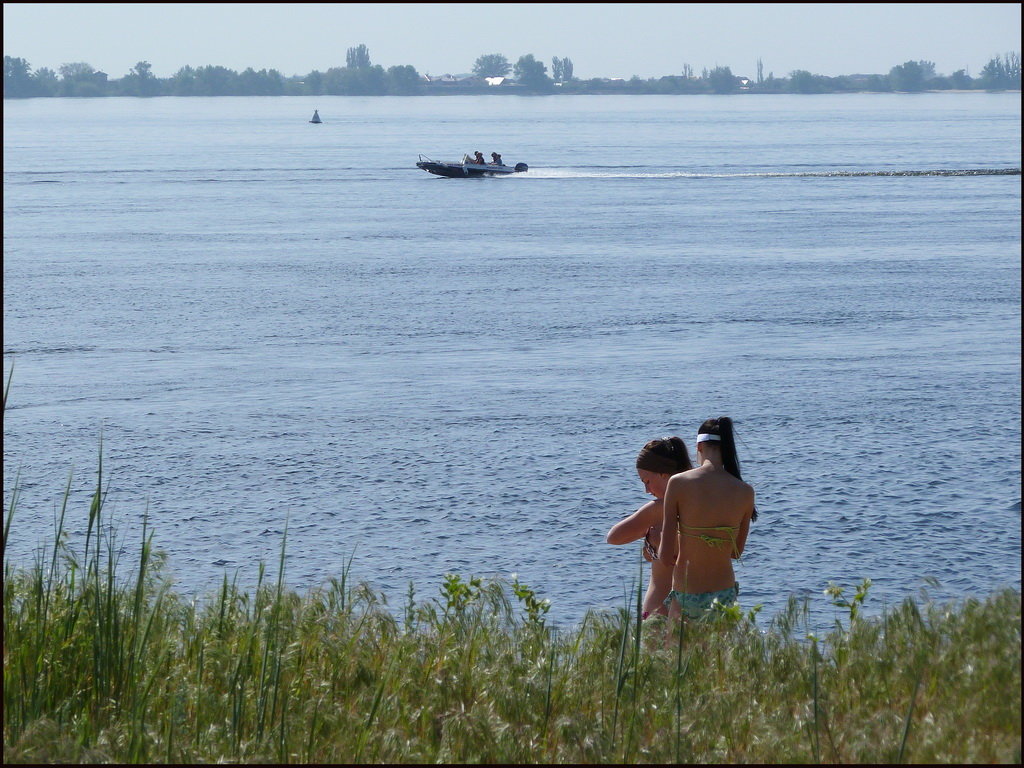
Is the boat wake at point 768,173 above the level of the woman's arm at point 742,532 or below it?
below

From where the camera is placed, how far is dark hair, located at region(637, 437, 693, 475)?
286 inches

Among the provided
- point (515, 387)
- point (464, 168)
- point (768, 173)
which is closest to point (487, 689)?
point (515, 387)

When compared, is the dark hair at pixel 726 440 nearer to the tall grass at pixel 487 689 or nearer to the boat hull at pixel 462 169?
the tall grass at pixel 487 689

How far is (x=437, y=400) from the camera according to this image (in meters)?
20.6

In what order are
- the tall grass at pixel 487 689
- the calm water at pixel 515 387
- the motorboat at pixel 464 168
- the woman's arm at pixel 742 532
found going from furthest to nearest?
1. the motorboat at pixel 464 168
2. the calm water at pixel 515 387
3. the woman's arm at pixel 742 532
4. the tall grass at pixel 487 689

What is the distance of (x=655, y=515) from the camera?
7469 mm

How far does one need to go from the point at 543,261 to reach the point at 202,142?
3725 inches

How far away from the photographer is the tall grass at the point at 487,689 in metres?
4.44

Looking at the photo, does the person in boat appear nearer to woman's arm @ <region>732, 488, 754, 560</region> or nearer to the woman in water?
woman's arm @ <region>732, 488, 754, 560</region>

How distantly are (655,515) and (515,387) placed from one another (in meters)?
14.0

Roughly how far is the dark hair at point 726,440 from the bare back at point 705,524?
0.10 metres

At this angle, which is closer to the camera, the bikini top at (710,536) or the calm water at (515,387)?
the bikini top at (710,536)

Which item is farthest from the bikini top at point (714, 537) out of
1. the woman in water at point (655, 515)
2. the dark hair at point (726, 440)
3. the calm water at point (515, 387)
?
the calm water at point (515, 387)

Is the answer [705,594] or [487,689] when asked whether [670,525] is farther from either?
[487,689]
